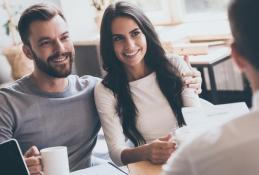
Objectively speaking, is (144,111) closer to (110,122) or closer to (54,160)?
(110,122)

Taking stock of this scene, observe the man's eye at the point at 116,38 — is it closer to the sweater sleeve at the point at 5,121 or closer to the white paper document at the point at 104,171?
the sweater sleeve at the point at 5,121

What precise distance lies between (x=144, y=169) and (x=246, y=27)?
0.77m

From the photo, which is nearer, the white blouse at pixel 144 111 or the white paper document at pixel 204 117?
the white paper document at pixel 204 117

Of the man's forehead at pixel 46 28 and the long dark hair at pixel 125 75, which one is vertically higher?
the man's forehead at pixel 46 28

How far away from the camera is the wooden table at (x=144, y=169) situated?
1.32 metres

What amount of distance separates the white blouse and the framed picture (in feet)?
7.81

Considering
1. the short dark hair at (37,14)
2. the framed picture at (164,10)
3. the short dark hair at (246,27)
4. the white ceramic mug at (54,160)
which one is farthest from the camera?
the framed picture at (164,10)

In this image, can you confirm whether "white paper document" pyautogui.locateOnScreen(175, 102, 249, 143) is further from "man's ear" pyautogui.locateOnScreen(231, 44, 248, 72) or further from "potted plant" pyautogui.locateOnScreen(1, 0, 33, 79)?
"potted plant" pyautogui.locateOnScreen(1, 0, 33, 79)

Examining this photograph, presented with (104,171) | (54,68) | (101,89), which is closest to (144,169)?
(104,171)

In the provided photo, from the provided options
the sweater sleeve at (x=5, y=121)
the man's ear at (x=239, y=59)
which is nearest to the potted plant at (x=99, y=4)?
the sweater sleeve at (x=5, y=121)

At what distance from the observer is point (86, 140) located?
1.78 meters

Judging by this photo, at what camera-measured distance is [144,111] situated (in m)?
1.82

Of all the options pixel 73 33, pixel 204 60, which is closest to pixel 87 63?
pixel 73 33

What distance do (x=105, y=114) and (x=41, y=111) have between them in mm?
252
